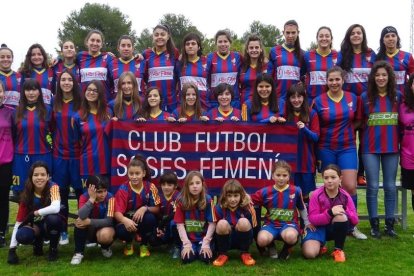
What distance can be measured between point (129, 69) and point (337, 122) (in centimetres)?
309

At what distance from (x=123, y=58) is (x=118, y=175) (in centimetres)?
199

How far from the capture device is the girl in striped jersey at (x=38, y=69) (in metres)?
7.04

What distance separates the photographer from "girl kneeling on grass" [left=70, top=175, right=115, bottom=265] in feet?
17.8

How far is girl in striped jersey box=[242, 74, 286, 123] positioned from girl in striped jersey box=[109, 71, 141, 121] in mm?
1426

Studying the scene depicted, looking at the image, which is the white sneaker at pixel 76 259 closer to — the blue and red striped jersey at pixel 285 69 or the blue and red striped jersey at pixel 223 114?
the blue and red striped jersey at pixel 223 114

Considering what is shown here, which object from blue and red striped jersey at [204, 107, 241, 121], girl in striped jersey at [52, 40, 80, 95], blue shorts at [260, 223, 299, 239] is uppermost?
girl in striped jersey at [52, 40, 80, 95]

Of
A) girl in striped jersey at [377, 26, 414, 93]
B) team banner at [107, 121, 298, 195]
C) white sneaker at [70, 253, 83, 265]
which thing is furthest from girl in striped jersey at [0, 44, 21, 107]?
girl in striped jersey at [377, 26, 414, 93]

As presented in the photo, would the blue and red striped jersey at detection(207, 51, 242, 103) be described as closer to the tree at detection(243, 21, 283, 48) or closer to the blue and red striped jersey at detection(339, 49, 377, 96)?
the blue and red striped jersey at detection(339, 49, 377, 96)

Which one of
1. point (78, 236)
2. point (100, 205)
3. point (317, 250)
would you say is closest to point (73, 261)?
point (78, 236)

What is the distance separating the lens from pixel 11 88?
22.7 feet

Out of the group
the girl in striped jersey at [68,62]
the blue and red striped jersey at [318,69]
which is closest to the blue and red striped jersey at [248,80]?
the blue and red striped jersey at [318,69]

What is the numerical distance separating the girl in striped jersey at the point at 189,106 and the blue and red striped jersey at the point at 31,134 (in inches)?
62.8

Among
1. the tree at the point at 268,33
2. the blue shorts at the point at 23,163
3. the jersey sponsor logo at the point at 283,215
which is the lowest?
the jersey sponsor logo at the point at 283,215

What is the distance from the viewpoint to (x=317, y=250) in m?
5.52
